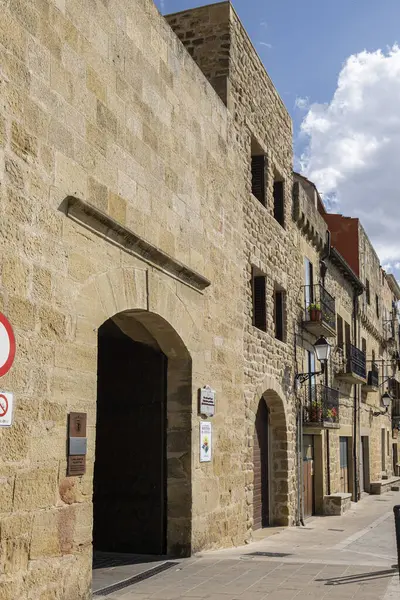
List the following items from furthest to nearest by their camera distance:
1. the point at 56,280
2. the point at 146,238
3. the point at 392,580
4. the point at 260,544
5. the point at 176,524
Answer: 1. the point at 260,544
2. the point at 176,524
3. the point at 146,238
4. the point at 392,580
5. the point at 56,280

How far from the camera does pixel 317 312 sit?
1619cm

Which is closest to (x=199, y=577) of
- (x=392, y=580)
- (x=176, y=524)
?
(x=176, y=524)

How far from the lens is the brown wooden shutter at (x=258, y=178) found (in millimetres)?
13430

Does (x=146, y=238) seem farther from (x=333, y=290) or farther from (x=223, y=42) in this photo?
(x=333, y=290)

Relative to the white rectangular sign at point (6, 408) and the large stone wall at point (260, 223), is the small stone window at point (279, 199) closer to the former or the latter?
the large stone wall at point (260, 223)

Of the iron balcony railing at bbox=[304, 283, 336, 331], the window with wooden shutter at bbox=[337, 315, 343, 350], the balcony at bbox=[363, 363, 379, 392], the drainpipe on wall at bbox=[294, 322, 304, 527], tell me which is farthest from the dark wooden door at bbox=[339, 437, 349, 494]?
the drainpipe on wall at bbox=[294, 322, 304, 527]

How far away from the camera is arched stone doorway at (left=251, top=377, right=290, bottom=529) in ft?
44.9

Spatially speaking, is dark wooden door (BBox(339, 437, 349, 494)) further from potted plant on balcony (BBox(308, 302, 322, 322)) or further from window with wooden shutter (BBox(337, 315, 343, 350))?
potted plant on balcony (BBox(308, 302, 322, 322))

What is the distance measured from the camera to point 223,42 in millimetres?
11484

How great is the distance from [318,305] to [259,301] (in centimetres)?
387

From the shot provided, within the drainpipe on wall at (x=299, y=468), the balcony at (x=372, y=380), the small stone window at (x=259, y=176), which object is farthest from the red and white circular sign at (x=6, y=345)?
the balcony at (x=372, y=380)

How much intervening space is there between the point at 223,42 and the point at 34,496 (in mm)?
8327

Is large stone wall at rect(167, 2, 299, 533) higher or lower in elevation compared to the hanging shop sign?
higher

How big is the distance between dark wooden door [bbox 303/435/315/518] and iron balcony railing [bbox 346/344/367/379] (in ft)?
15.0
